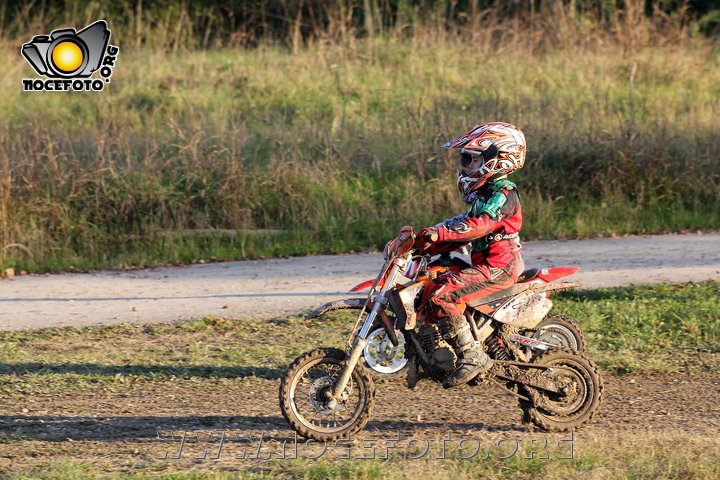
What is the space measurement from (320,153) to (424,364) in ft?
25.4

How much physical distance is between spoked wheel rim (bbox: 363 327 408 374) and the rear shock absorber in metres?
0.71

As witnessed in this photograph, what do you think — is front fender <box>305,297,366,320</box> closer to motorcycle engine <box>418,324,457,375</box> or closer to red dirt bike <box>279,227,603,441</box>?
red dirt bike <box>279,227,603,441</box>

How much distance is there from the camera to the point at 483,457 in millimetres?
4879

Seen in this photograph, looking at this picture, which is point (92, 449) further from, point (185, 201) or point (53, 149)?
point (53, 149)

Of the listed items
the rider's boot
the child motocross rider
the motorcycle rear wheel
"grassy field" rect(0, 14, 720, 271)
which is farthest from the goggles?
"grassy field" rect(0, 14, 720, 271)

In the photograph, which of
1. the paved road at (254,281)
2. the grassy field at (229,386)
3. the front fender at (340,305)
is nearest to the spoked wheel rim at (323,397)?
the front fender at (340,305)

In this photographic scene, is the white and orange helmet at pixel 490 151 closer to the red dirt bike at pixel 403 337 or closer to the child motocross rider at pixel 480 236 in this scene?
the child motocross rider at pixel 480 236

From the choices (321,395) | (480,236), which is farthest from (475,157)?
(321,395)

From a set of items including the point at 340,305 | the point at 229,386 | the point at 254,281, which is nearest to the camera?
the point at 340,305

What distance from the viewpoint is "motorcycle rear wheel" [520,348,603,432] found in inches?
214

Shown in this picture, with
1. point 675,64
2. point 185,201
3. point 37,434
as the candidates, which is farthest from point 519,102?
point 37,434

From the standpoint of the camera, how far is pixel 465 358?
536 centimetres

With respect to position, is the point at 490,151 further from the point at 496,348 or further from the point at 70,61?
the point at 70,61

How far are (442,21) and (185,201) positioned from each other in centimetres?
970
